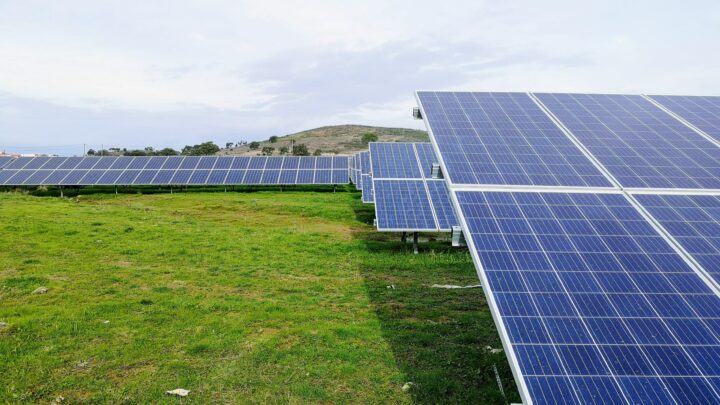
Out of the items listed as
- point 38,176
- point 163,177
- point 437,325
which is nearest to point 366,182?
point 437,325

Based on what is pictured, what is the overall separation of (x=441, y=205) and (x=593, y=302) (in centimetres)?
1334

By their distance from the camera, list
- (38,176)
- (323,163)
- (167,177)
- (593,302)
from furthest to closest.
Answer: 1. (323,163)
2. (167,177)
3. (38,176)
4. (593,302)

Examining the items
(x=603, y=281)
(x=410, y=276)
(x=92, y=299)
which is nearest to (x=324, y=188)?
(x=410, y=276)

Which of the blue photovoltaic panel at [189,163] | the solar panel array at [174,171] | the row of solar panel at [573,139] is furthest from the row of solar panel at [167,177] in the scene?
the row of solar panel at [573,139]

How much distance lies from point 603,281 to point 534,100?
32.8 ft

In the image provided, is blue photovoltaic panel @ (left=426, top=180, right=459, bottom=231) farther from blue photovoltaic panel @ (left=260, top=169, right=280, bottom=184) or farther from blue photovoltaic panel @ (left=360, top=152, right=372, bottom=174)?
blue photovoltaic panel @ (left=260, top=169, right=280, bottom=184)

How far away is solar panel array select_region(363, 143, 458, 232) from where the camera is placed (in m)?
19.0

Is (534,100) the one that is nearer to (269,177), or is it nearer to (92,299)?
(92,299)

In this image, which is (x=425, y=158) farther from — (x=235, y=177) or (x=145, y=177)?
(x=145, y=177)

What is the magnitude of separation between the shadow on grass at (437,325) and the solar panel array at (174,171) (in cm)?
2433

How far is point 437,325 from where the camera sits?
11.9 metres

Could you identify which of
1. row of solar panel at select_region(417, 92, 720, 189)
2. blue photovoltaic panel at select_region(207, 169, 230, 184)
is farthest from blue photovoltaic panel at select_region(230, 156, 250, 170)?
row of solar panel at select_region(417, 92, 720, 189)

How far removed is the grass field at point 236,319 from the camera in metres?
9.02

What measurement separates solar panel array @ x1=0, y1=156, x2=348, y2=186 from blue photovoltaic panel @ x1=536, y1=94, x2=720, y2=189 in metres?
27.7
